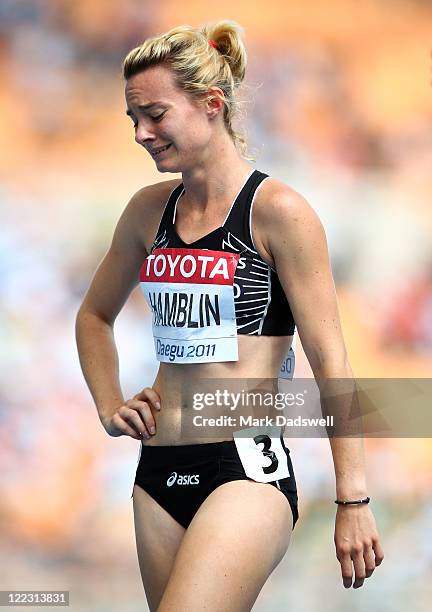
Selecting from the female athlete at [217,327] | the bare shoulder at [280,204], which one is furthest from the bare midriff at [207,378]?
the bare shoulder at [280,204]

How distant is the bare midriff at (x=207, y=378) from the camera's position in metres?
2.20

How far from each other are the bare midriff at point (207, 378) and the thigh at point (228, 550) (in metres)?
0.16

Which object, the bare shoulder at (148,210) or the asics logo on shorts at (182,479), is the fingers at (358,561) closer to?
the asics logo on shorts at (182,479)

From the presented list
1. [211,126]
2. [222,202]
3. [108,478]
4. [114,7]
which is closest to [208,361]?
[222,202]

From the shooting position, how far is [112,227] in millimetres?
4152

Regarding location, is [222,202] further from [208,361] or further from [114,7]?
[114,7]

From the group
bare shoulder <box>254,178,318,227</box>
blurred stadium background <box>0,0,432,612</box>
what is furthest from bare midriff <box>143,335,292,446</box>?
blurred stadium background <box>0,0,432,612</box>

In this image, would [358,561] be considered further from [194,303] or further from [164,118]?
[164,118]

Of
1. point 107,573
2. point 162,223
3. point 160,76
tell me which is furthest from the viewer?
point 107,573

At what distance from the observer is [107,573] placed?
4.10 m

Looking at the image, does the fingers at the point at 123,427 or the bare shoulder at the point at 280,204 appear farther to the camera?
the fingers at the point at 123,427

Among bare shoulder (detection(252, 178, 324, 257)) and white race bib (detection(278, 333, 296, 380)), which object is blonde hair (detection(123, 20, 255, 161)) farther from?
white race bib (detection(278, 333, 296, 380))

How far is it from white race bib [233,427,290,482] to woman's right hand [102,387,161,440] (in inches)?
7.5

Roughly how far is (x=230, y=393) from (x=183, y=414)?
0.11 m
